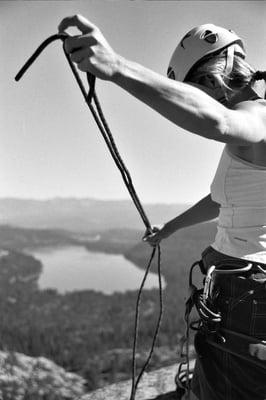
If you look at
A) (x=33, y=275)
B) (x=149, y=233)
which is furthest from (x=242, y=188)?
(x=33, y=275)

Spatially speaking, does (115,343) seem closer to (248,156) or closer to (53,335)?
(53,335)

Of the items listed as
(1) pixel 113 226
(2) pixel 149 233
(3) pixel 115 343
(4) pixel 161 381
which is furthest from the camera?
(1) pixel 113 226

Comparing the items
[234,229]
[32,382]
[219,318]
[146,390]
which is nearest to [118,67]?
[234,229]

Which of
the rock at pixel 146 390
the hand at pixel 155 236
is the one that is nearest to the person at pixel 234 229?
the hand at pixel 155 236

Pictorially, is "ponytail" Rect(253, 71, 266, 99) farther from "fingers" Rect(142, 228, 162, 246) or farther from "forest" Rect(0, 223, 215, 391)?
"forest" Rect(0, 223, 215, 391)

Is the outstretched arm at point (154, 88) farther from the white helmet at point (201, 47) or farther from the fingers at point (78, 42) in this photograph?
the white helmet at point (201, 47)

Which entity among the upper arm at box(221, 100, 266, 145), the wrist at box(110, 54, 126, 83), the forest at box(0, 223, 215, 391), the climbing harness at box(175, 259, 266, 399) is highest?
the wrist at box(110, 54, 126, 83)

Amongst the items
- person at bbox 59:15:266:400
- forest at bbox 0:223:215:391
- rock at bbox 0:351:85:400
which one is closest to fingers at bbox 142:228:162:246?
person at bbox 59:15:266:400

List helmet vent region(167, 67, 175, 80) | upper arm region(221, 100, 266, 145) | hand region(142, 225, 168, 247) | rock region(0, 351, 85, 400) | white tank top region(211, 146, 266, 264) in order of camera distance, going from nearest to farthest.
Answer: upper arm region(221, 100, 266, 145) < white tank top region(211, 146, 266, 264) < helmet vent region(167, 67, 175, 80) < hand region(142, 225, 168, 247) < rock region(0, 351, 85, 400)
